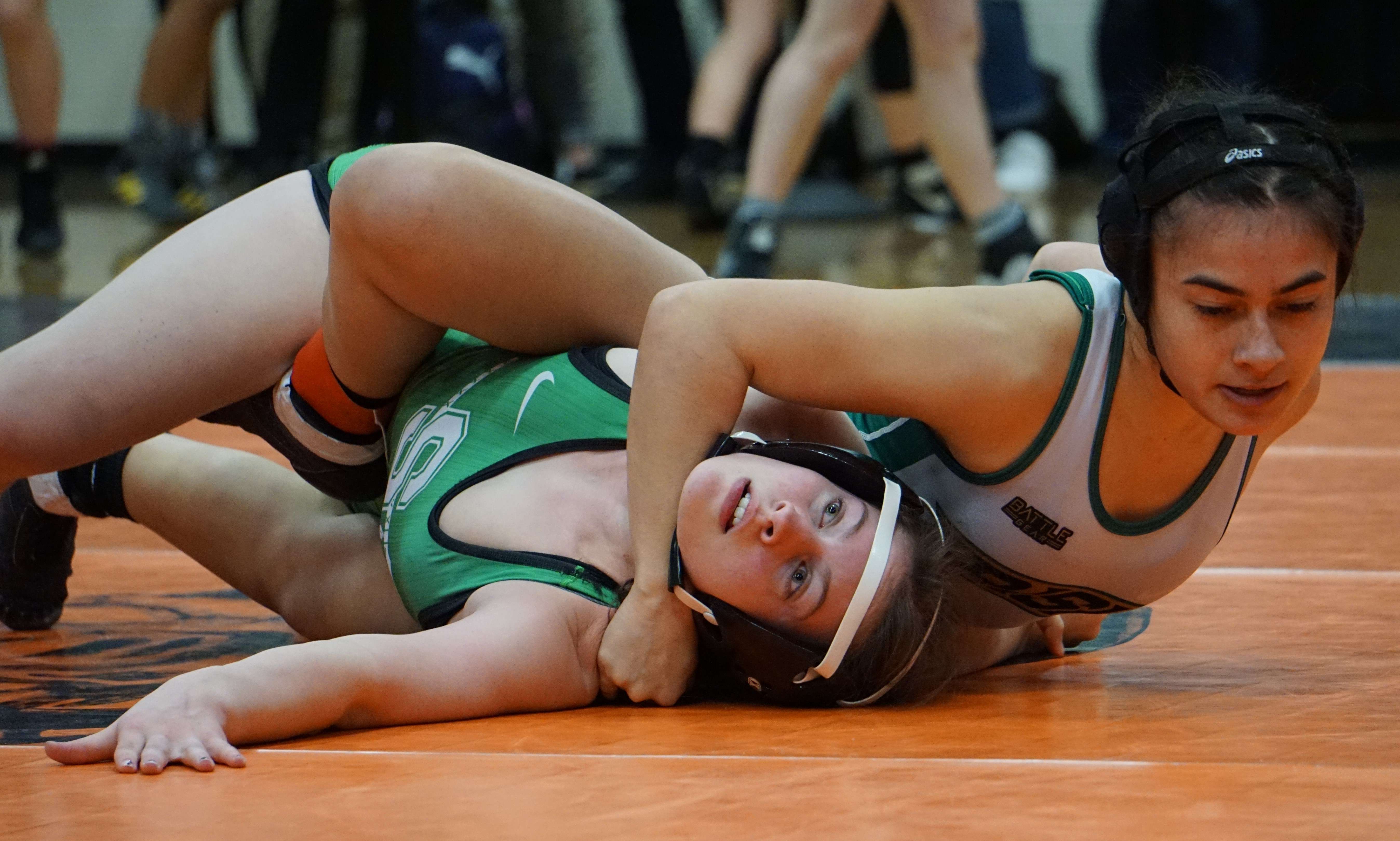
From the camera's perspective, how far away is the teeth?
180cm

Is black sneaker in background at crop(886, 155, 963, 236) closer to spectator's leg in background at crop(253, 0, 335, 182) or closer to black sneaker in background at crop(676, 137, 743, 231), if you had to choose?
black sneaker in background at crop(676, 137, 743, 231)

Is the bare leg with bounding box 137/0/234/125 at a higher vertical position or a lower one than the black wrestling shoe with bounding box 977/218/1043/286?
lower

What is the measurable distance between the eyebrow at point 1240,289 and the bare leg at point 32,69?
179 inches

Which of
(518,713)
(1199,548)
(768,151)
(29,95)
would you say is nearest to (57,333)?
(518,713)

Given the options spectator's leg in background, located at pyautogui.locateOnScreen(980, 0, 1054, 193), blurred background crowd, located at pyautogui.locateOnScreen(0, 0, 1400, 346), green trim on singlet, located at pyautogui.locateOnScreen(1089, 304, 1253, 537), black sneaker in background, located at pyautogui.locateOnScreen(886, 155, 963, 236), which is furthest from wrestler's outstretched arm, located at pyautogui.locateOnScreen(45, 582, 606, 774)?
black sneaker in background, located at pyautogui.locateOnScreen(886, 155, 963, 236)

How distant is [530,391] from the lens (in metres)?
2.06

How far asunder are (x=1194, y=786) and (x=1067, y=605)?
481 millimetres

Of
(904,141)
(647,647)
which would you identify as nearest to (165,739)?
(647,647)

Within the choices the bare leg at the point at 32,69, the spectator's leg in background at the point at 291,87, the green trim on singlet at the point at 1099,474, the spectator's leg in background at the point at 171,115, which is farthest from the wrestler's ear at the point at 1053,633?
the spectator's leg in background at the point at 171,115

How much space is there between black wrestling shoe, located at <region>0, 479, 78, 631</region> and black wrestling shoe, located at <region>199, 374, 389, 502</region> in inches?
11.8

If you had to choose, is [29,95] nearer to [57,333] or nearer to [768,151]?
[768,151]

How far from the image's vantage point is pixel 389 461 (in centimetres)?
218

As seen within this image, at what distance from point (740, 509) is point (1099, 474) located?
1.34 ft

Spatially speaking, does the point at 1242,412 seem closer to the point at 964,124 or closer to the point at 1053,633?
the point at 1053,633
